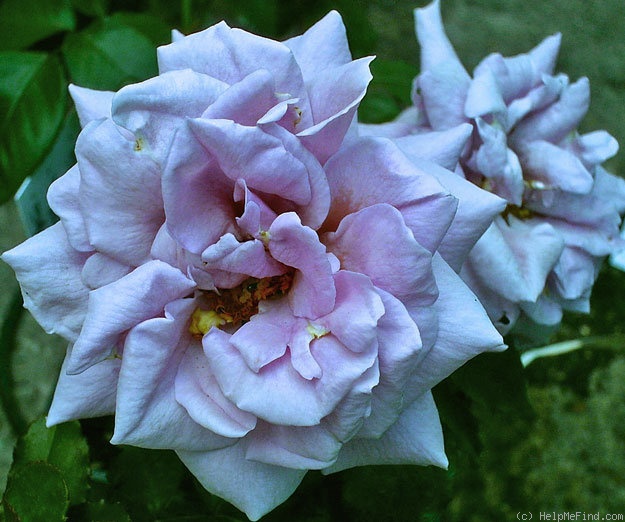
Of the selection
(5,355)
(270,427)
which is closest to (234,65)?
(270,427)

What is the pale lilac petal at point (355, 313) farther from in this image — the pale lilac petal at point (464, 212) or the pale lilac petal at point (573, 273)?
the pale lilac petal at point (573, 273)

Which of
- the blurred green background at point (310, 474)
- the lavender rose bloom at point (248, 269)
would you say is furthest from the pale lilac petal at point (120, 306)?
the blurred green background at point (310, 474)

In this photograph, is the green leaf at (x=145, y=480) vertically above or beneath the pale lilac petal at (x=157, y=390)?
beneath

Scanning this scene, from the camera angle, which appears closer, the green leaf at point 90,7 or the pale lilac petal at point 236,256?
the pale lilac petal at point 236,256

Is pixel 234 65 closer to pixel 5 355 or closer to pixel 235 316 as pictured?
pixel 235 316

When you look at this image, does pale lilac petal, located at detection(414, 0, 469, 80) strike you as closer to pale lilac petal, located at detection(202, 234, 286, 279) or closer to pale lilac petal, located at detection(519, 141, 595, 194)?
pale lilac petal, located at detection(519, 141, 595, 194)

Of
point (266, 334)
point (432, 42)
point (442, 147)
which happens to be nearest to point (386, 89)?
point (432, 42)

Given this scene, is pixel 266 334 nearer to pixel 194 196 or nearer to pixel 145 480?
pixel 194 196

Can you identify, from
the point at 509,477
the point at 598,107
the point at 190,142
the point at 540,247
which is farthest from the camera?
the point at 598,107

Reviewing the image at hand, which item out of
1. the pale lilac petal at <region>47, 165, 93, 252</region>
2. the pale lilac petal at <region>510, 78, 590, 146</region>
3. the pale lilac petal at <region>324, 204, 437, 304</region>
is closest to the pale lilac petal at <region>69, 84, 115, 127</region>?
the pale lilac petal at <region>47, 165, 93, 252</region>
